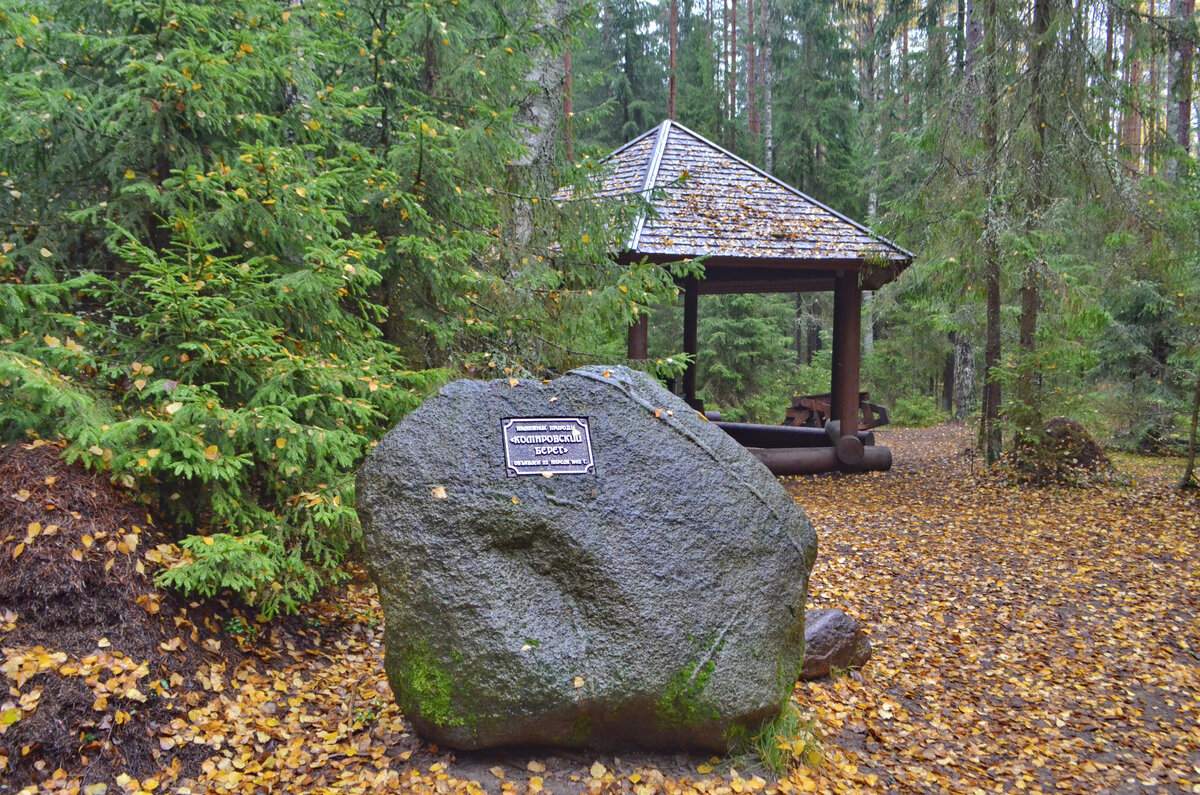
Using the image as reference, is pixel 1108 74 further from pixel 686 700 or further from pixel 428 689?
pixel 428 689

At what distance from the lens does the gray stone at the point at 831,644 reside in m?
4.82

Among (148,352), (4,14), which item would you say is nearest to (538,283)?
(148,352)

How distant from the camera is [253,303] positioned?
14.1 feet

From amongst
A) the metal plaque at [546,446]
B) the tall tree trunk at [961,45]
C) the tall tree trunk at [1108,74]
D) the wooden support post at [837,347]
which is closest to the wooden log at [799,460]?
the wooden support post at [837,347]

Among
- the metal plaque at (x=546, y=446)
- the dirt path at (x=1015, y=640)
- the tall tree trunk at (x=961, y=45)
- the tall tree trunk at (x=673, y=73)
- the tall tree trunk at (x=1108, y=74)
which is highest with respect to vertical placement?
the tall tree trunk at (x=673, y=73)

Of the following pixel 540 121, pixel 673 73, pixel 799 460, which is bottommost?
pixel 799 460

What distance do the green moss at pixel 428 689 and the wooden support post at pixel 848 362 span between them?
30.0ft

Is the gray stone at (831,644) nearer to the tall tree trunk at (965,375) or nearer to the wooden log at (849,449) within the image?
the wooden log at (849,449)

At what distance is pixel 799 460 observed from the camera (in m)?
11.4

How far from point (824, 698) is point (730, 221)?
7427 mm

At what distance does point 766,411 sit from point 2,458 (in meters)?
16.5

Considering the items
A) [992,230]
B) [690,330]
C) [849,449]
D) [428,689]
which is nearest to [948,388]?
[690,330]

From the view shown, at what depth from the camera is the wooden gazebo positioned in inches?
400

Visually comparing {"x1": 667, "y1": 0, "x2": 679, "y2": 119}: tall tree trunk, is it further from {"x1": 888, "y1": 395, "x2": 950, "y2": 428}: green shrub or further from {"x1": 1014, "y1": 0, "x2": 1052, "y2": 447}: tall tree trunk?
{"x1": 1014, "y1": 0, "x2": 1052, "y2": 447}: tall tree trunk
